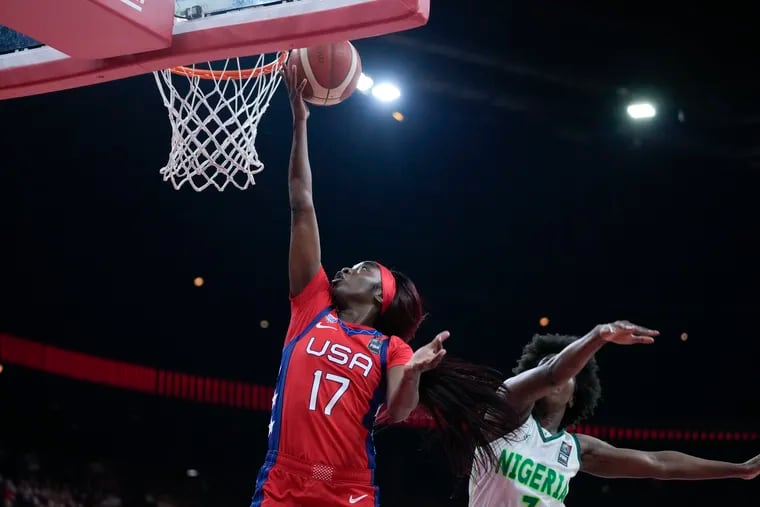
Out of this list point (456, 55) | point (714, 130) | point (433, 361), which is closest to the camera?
point (433, 361)

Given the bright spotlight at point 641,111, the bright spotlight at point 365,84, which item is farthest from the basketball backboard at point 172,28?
the bright spotlight at point 641,111

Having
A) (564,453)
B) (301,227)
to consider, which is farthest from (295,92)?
(564,453)

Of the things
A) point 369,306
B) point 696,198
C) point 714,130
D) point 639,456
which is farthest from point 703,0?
point 369,306

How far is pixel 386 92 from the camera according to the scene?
978cm

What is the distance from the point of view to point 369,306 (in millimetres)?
3535

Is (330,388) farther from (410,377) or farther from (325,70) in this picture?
(325,70)

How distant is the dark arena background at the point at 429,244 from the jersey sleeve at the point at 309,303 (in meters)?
5.91

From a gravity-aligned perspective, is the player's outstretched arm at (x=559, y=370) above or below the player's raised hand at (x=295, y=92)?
below

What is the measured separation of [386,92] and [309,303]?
6.61m

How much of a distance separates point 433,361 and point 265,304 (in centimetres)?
829

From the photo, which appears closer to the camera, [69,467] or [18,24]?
[18,24]

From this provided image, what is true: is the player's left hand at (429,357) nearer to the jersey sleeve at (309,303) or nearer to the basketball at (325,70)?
the jersey sleeve at (309,303)

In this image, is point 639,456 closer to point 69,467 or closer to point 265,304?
point 69,467

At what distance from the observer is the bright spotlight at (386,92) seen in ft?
31.9
